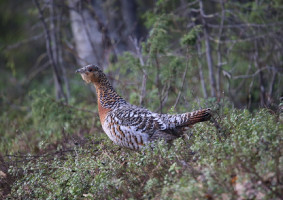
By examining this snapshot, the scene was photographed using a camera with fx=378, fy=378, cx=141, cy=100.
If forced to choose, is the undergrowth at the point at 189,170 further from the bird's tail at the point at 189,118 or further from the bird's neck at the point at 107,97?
the bird's neck at the point at 107,97

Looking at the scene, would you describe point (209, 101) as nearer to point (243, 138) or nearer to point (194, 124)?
point (194, 124)

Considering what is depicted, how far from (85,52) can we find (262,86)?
579 centimetres

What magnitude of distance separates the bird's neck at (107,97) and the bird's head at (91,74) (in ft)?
0.28

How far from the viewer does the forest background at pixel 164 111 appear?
4.14m

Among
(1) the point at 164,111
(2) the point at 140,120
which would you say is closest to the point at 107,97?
(2) the point at 140,120

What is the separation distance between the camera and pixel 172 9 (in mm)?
10086

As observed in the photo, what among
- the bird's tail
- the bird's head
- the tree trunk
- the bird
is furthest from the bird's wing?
the tree trunk

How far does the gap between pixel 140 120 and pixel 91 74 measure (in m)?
1.62

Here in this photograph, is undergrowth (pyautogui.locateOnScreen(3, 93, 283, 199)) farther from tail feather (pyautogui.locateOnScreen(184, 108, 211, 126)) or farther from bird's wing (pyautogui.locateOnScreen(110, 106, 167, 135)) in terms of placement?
bird's wing (pyautogui.locateOnScreen(110, 106, 167, 135))

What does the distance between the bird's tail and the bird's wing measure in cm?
16

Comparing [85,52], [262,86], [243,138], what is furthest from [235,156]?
[85,52]

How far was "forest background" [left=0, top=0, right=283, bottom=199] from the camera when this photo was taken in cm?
414

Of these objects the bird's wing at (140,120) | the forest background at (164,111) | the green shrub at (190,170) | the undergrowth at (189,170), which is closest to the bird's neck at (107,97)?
the bird's wing at (140,120)

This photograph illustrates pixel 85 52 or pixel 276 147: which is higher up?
pixel 85 52
